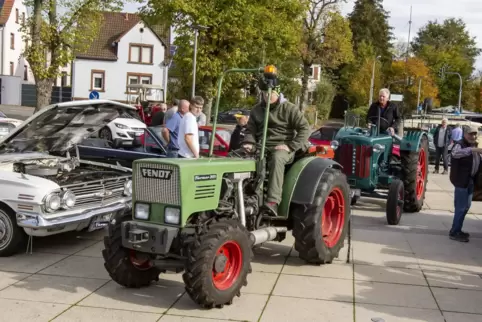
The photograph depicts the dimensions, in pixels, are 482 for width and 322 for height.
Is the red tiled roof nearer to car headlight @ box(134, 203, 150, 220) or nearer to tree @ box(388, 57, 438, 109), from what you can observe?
tree @ box(388, 57, 438, 109)

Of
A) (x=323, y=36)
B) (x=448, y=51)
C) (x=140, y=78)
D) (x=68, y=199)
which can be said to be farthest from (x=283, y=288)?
(x=448, y=51)

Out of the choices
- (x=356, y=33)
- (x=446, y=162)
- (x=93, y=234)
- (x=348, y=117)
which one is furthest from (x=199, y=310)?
(x=356, y=33)

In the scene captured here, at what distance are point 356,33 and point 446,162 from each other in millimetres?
70016

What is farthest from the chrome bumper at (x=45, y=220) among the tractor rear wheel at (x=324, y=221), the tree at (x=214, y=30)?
the tree at (x=214, y=30)

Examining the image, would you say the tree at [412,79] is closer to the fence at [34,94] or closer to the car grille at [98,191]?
the fence at [34,94]

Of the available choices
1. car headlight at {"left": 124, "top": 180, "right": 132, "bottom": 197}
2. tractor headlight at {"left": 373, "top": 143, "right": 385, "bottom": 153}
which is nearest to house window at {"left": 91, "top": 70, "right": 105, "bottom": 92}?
tractor headlight at {"left": 373, "top": 143, "right": 385, "bottom": 153}

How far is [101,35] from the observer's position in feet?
192

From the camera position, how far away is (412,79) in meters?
65.7

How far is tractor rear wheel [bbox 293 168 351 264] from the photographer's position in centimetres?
716

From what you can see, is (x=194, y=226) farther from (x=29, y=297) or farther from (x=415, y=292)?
(x=415, y=292)

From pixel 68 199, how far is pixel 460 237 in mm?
5698

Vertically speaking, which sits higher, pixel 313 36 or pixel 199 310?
pixel 313 36

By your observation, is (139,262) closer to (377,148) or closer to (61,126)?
(61,126)

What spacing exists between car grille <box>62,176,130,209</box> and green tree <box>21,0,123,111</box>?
14202mm
